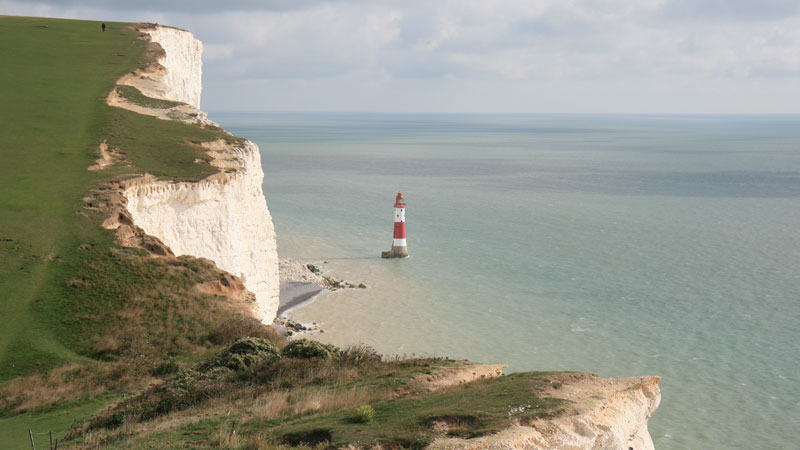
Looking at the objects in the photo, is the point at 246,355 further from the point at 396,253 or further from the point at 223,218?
the point at 396,253

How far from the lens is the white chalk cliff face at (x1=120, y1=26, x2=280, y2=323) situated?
25.4 m

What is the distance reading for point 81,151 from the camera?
29406 mm

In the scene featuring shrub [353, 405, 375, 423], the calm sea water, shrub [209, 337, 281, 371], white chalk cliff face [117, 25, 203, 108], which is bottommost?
the calm sea water

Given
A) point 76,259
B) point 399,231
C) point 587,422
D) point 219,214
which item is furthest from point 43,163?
point 587,422

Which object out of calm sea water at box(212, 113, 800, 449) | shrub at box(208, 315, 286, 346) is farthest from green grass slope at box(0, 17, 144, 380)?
calm sea water at box(212, 113, 800, 449)

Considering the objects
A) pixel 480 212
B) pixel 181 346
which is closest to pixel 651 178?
pixel 480 212

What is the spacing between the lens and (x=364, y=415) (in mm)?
11008

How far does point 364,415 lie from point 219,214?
17.9m

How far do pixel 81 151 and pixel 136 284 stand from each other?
11.8 metres

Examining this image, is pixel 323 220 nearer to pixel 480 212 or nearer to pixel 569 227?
pixel 480 212

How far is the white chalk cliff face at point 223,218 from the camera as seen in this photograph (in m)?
25.4

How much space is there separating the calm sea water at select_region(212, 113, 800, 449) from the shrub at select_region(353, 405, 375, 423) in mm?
15058

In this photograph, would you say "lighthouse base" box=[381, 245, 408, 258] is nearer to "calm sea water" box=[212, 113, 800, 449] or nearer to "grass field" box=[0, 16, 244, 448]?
"calm sea water" box=[212, 113, 800, 449]

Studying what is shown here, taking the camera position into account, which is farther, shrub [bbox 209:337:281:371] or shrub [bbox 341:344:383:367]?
shrub [bbox 341:344:383:367]
